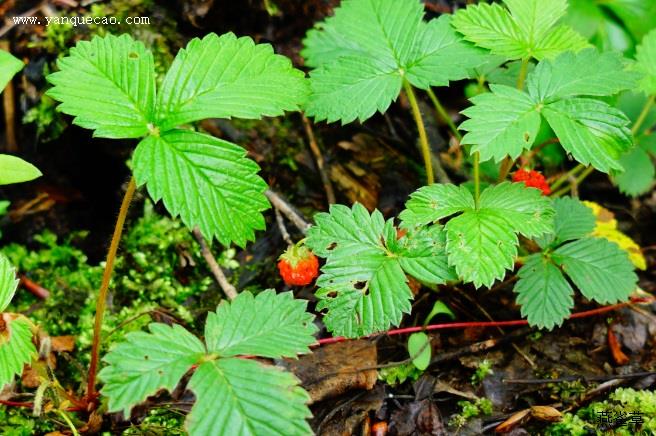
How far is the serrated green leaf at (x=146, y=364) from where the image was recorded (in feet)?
4.58

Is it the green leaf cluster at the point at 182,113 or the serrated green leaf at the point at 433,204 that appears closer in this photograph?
the green leaf cluster at the point at 182,113

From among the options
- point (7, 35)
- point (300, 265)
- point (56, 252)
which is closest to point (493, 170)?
point (300, 265)

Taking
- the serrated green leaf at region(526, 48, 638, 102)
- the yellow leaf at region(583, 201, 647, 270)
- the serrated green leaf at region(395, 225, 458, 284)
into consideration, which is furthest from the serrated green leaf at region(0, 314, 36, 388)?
the yellow leaf at region(583, 201, 647, 270)

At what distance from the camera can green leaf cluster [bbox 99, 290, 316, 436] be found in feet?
4.47

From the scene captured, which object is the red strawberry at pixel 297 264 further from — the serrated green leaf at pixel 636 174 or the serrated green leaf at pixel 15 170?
the serrated green leaf at pixel 636 174

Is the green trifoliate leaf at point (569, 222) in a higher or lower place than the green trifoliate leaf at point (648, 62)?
lower

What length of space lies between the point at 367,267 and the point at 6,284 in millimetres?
1045

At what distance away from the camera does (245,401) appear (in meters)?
1.38

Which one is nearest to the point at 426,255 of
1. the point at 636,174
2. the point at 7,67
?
the point at 7,67

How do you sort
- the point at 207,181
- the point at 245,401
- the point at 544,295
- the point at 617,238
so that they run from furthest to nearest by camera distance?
the point at 617,238 → the point at 544,295 → the point at 207,181 → the point at 245,401

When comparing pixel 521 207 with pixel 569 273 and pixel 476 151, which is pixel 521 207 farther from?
pixel 569 273

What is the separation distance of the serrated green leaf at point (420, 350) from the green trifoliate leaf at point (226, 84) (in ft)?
3.06

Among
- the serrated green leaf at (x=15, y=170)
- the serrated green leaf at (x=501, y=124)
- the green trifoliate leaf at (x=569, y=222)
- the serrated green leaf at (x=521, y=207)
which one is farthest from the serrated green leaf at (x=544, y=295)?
the serrated green leaf at (x=15, y=170)

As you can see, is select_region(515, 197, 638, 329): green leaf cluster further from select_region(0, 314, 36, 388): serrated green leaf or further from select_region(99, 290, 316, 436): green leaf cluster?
select_region(0, 314, 36, 388): serrated green leaf
